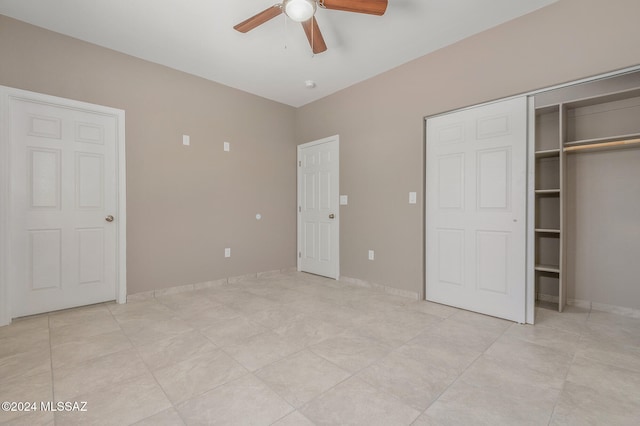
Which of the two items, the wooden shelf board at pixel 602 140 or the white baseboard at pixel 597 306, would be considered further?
the white baseboard at pixel 597 306

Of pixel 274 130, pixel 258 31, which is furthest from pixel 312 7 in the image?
pixel 274 130

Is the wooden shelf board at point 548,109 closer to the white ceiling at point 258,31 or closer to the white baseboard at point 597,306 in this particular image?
the white ceiling at point 258,31

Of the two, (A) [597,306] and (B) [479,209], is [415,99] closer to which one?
(B) [479,209]

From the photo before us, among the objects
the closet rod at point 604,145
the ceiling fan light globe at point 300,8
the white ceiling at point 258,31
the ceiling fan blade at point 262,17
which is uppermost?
the white ceiling at point 258,31

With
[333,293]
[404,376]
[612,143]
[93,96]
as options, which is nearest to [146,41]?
[93,96]

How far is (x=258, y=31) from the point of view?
286 cm

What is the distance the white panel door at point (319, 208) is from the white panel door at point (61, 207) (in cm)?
262

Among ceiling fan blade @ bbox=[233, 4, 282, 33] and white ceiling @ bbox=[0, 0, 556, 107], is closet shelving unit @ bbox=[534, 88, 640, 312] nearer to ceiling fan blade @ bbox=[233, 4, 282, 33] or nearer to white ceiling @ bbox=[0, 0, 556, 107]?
white ceiling @ bbox=[0, 0, 556, 107]

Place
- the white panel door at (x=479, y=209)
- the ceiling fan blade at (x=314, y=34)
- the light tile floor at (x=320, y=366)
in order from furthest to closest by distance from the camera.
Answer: the white panel door at (x=479, y=209)
the ceiling fan blade at (x=314, y=34)
the light tile floor at (x=320, y=366)

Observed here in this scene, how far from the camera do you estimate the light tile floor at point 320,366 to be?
1.52 meters

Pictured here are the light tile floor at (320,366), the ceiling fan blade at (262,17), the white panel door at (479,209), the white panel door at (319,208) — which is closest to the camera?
the light tile floor at (320,366)

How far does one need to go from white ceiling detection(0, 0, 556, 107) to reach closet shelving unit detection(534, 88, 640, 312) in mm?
1159

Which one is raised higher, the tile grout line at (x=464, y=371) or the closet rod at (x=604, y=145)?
the closet rod at (x=604, y=145)

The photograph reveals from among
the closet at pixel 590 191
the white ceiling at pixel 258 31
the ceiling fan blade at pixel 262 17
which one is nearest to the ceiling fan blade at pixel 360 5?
the ceiling fan blade at pixel 262 17
